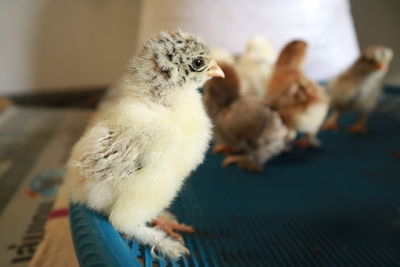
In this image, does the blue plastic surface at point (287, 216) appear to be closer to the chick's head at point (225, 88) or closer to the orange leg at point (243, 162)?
the orange leg at point (243, 162)

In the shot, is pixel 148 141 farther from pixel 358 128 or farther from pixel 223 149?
pixel 358 128

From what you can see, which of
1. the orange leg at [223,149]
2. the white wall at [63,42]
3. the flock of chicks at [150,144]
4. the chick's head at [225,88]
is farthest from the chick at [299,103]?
the white wall at [63,42]

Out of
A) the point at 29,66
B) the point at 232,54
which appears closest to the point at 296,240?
the point at 232,54

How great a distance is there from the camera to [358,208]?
906mm

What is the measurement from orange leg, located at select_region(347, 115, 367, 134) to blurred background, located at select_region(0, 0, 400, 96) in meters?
0.38

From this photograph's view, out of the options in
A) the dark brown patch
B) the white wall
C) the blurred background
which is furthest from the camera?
the white wall

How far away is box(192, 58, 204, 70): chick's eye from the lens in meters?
0.62

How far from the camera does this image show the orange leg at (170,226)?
731 mm

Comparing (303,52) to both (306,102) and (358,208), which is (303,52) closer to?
(306,102)

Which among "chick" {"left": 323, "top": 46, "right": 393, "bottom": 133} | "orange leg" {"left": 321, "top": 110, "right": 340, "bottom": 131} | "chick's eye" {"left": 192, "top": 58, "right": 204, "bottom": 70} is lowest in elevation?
"orange leg" {"left": 321, "top": 110, "right": 340, "bottom": 131}

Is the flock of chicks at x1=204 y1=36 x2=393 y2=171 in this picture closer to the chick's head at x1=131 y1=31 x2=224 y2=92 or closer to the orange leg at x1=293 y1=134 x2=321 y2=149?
the orange leg at x1=293 y1=134 x2=321 y2=149

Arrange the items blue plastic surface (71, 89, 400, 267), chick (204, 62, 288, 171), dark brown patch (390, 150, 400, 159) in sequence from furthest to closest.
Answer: dark brown patch (390, 150, 400, 159), chick (204, 62, 288, 171), blue plastic surface (71, 89, 400, 267)

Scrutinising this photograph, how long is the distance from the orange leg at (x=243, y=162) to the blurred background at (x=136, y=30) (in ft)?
2.46

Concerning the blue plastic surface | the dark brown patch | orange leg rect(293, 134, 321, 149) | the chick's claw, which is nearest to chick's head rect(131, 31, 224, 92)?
the blue plastic surface
